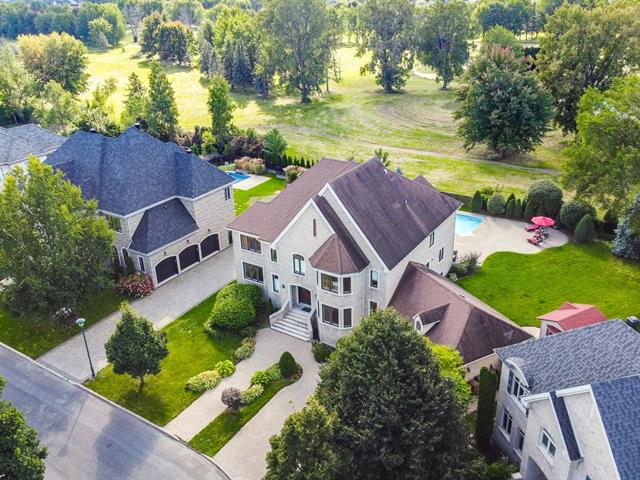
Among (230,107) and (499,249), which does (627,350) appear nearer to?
(499,249)

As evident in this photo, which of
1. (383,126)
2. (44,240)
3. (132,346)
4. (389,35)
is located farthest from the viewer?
(389,35)

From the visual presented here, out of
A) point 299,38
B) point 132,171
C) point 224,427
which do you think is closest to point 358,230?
point 224,427

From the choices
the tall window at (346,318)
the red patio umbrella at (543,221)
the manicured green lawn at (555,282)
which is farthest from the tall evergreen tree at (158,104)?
the tall window at (346,318)

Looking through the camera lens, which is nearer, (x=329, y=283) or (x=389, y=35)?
(x=329, y=283)

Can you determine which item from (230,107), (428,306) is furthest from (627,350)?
(230,107)

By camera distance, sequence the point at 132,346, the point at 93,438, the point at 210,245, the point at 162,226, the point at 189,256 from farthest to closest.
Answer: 1. the point at 210,245
2. the point at 189,256
3. the point at 162,226
4. the point at 132,346
5. the point at 93,438

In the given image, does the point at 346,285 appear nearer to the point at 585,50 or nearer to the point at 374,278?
the point at 374,278

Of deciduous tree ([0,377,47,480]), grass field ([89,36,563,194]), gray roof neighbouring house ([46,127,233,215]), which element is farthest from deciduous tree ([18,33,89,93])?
deciduous tree ([0,377,47,480])

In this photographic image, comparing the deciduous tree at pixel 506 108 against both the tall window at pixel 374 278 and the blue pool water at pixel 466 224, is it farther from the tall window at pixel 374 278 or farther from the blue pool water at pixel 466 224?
the tall window at pixel 374 278
